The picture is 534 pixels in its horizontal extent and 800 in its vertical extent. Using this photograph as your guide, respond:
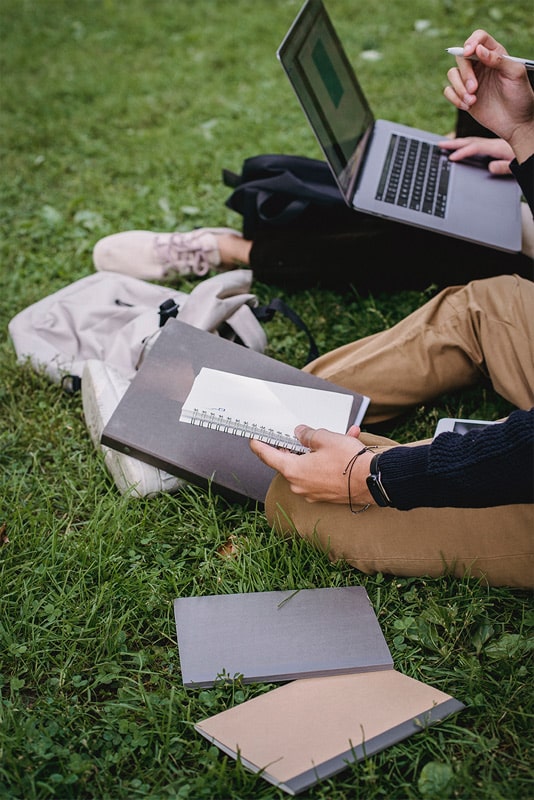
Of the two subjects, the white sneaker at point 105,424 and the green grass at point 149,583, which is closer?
the green grass at point 149,583

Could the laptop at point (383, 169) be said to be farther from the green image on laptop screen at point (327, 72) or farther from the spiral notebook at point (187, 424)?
the spiral notebook at point (187, 424)

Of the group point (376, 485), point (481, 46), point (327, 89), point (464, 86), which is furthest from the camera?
point (327, 89)

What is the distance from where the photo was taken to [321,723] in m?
1.81

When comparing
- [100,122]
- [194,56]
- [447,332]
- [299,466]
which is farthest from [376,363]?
[194,56]

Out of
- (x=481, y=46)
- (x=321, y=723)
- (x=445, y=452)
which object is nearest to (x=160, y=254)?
(x=481, y=46)

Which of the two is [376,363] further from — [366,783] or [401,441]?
[366,783]

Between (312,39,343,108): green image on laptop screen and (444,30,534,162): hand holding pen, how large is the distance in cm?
Result: 70

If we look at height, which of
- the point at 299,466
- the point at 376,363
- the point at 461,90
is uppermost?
the point at 461,90

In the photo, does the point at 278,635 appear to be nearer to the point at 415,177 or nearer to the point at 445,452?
the point at 445,452

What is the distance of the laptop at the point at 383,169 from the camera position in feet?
8.96

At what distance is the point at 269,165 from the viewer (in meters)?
3.30

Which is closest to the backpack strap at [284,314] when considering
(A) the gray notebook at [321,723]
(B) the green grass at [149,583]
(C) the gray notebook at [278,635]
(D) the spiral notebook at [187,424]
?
(B) the green grass at [149,583]

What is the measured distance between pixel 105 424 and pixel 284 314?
814 mm

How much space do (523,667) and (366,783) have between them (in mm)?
488
